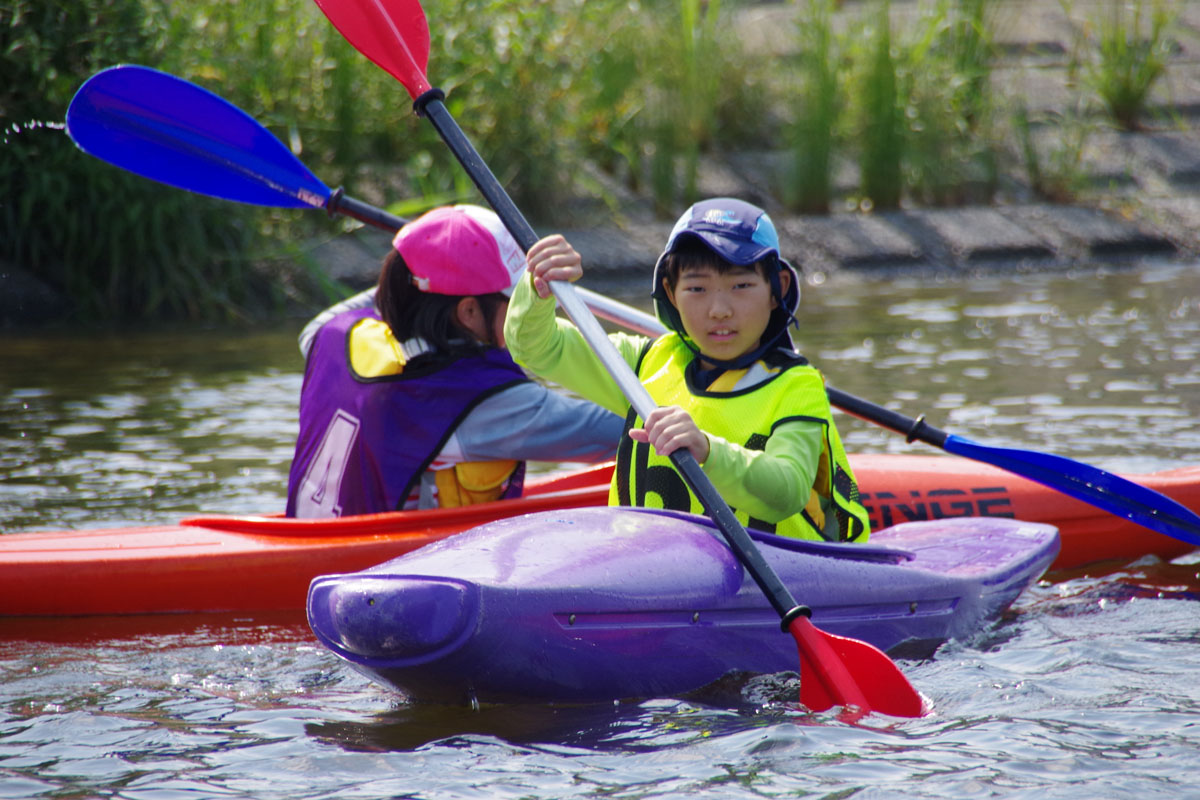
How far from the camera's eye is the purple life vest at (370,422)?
11.1 feet

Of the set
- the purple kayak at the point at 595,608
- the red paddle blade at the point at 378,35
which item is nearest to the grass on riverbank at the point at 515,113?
the red paddle blade at the point at 378,35

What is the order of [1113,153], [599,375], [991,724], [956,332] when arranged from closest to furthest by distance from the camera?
[991,724], [599,375], [956,332], [1113,153]

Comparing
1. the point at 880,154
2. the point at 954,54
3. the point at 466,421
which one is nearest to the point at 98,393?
the point at 466,421

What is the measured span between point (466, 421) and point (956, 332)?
14.7ft

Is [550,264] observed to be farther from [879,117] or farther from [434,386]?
[879,117]

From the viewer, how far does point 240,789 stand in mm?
2312

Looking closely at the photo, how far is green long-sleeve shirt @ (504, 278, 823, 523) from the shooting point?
8.94 ft

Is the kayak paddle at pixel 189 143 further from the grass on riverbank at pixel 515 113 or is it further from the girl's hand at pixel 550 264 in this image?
the grass on riverbank at pixel 515 113

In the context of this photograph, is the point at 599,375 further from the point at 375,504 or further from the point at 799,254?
the point at 799,254

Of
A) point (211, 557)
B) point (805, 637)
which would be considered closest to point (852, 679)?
point (805, 637)

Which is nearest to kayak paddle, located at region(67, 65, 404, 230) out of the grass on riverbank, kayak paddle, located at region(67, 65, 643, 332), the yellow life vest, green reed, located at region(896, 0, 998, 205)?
→ kayak paddle, located at region(67, 65, 643, 332)

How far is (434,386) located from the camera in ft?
11.1

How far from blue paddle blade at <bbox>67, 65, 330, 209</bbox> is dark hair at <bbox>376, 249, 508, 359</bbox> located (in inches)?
42.2

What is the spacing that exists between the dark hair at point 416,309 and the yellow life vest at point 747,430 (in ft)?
1.56
